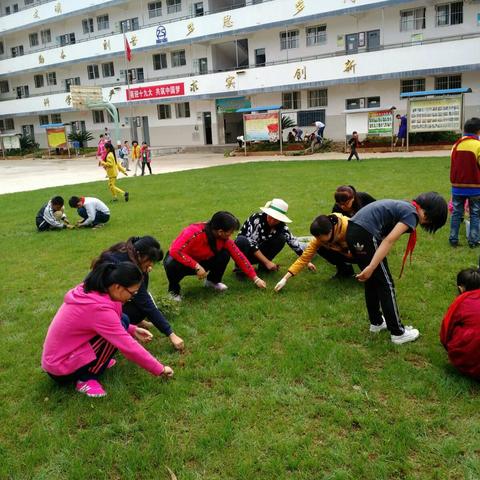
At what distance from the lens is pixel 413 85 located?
Answer: 27.0 meters

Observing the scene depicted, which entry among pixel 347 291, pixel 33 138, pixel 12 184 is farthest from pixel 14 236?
pixel 33 138

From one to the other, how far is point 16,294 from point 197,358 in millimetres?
3117

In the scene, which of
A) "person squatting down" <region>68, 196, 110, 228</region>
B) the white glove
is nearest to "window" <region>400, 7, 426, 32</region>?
"person squatting down" <region>68, 196, 110, 228</region>

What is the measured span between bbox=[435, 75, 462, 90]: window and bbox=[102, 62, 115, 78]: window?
2575cm

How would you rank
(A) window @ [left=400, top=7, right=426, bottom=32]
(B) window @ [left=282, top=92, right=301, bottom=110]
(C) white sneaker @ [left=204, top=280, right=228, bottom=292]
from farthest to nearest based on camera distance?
1. (B) window @ [left=282, top=92, right=301, bottom=110]
2. (A) window @ [left=400, top=7, right=426, bottom=32]
3. (C) white sneaker @ [left=204, top=280, right=228, bottom=292]

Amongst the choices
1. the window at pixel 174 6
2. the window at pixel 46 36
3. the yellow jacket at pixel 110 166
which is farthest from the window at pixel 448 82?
the window at pixel 46 36

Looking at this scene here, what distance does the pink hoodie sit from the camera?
134 inches

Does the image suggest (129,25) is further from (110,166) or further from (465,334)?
(465,334)

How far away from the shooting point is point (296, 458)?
9.62 feet

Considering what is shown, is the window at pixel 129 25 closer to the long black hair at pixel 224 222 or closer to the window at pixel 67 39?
the window at pixel 67 39

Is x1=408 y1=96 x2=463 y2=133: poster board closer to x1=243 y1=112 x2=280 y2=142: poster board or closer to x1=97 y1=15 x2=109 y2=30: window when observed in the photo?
x1=243 y1=112 x2=280 y2=142: poster board

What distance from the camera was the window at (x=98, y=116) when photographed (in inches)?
1620

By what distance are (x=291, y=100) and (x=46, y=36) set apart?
26787 mm

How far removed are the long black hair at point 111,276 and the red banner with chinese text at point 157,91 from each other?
33.0 meters
